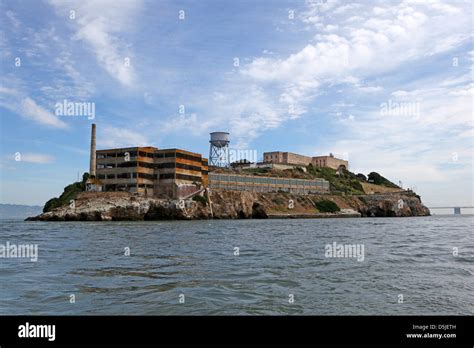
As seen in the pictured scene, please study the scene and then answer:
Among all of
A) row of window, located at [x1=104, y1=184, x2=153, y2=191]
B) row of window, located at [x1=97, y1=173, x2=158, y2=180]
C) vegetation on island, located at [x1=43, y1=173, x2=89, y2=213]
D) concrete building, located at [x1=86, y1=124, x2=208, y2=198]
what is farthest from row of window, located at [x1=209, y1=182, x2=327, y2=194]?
vegetation on island, located at [x1=43, y1=173, x2=89, y2=213]

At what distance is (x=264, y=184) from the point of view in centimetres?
14362

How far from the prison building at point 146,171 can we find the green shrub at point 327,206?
5135 cm

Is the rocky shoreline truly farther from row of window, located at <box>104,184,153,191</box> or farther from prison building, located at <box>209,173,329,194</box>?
prison building, located at <box>209,173,329,194</box>

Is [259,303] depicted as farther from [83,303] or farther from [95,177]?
[95,177]

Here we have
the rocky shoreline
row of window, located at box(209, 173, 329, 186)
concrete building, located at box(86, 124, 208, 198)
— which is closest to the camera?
the rocky shoreline

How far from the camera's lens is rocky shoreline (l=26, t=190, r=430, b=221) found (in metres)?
97.4

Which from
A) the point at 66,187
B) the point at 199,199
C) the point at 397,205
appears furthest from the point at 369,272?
the point at 397,205

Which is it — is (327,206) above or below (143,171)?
below

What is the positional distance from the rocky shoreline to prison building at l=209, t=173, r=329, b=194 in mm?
5251

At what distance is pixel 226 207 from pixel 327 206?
1753 inches

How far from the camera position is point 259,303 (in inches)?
509

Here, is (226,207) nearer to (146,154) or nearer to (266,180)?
(146,154)
